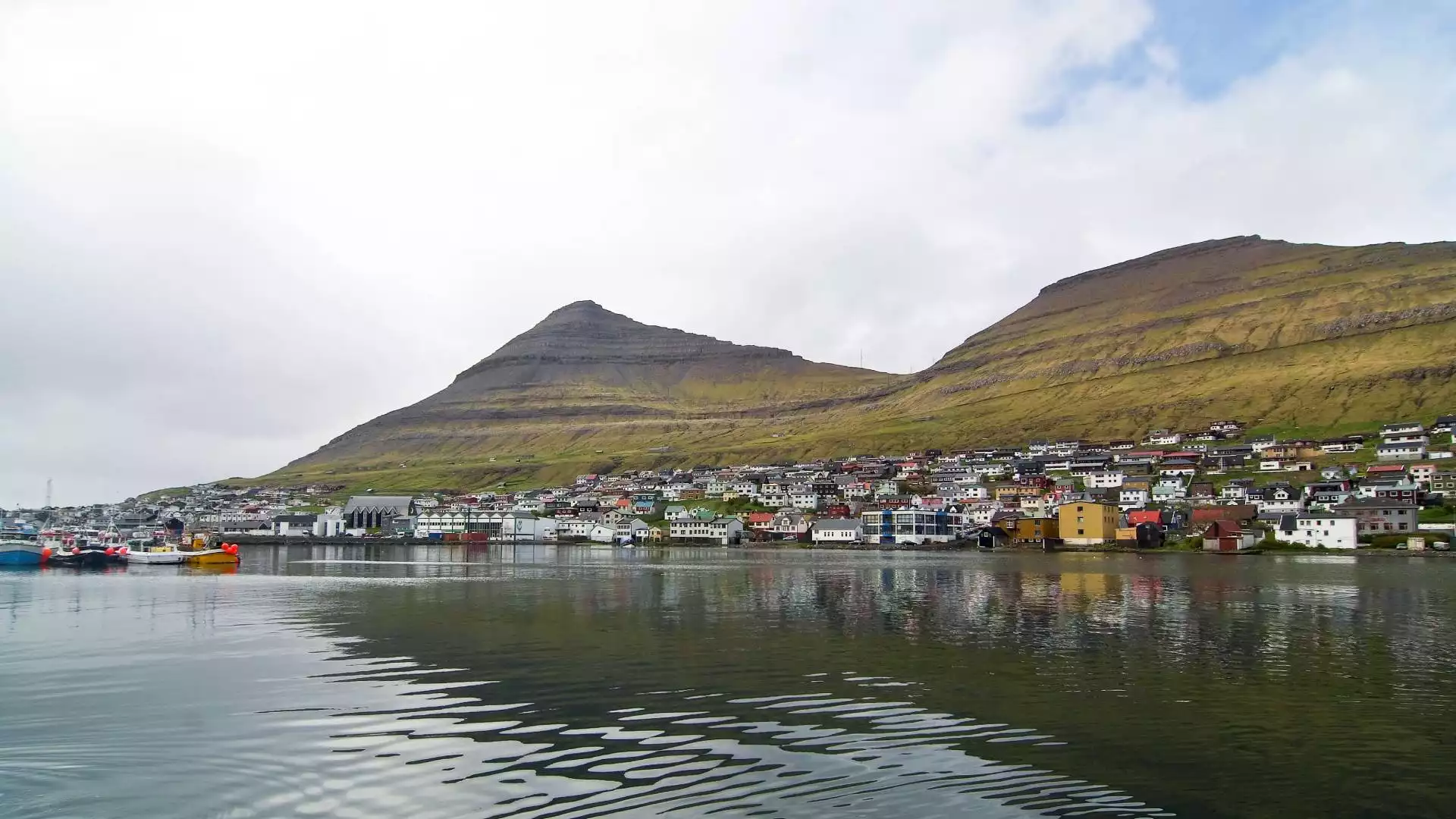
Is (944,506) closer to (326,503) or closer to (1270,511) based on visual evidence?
(1270,511)

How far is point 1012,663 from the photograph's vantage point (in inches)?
868

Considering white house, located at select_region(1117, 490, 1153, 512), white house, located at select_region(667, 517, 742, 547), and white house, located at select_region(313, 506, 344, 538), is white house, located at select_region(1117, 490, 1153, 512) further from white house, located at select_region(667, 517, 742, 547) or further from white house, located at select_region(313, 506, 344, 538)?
white house, located at select_region(313, 506, 344, 538)

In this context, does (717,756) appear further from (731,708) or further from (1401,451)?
(1401,451)

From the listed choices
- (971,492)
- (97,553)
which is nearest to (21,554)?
(97,553)

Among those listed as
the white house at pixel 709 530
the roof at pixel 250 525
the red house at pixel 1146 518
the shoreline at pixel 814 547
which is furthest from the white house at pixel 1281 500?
the roof at pixel 250 525

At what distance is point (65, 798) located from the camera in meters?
11.6

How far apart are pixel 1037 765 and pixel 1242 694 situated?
786 cm

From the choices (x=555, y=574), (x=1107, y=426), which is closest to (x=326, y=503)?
(x=555, y=574)

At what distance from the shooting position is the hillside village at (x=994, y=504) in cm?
9469

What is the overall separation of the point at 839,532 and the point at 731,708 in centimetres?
10010

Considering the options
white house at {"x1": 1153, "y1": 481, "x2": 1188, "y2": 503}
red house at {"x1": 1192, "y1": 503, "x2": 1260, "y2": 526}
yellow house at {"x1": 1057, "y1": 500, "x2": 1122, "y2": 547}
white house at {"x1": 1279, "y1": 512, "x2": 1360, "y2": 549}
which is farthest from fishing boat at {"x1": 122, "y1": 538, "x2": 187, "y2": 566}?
white house at {"x1": 1153, "y1": 481, "x2": 1188, "y2": 503}

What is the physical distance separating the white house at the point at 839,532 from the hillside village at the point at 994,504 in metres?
0.23

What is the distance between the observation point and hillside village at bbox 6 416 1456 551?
94688 mm

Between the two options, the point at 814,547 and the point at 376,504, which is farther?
the point at 376,504
